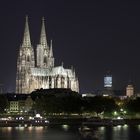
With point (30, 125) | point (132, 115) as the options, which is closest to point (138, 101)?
point (132, 115)

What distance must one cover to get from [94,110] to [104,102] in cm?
494

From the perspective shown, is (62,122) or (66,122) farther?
(62,122)

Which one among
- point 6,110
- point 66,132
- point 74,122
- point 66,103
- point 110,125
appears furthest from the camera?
point 6,110

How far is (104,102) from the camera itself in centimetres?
17538

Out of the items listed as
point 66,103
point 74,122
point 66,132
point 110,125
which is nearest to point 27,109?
point 66,103

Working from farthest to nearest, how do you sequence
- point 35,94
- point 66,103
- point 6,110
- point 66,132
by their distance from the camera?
point 35,94, point 6,110, point 66,103, point 66,132

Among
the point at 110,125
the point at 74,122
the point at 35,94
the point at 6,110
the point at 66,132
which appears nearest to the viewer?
the point at 66,132

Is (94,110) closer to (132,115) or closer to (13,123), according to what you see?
(132,115)

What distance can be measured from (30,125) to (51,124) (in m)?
5.00

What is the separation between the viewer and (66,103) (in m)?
170

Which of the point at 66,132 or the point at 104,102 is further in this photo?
the point at 104,102

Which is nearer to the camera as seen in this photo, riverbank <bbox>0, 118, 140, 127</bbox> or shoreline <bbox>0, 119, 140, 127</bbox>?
shoreline <bbox>0, 119, 140, 127</bbox>

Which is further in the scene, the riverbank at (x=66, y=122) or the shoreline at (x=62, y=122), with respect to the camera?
the riverbank at (x=66, y=122)

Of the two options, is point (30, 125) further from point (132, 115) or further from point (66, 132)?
point (132, 115)
